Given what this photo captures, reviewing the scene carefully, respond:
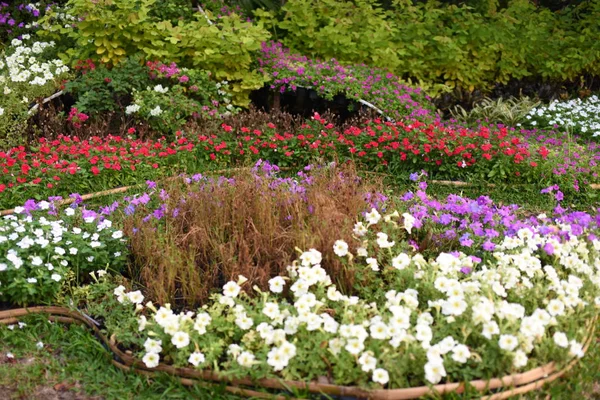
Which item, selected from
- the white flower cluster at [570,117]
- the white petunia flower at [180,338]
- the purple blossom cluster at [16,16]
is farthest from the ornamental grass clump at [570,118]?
the purple blossom cluster at [16,16]

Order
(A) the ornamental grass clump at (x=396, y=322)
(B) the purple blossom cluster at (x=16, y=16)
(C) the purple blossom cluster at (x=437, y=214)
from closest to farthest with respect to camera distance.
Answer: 1. (A) the ornamental grass clump at (x=396, y=322)
2. (C) the purple blossom cluster at (x=437, y=214)
3. (B) the purple blossom cluster at (x=16, y=16)

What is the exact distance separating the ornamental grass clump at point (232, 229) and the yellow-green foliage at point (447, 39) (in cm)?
389

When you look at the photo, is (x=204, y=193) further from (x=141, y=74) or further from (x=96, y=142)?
(x=141, y=74)

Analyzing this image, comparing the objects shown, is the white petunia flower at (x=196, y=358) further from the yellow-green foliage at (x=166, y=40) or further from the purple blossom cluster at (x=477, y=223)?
the yellow-green foliage at (x=166, y=40)

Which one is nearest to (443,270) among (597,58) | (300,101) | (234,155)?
(234,155)

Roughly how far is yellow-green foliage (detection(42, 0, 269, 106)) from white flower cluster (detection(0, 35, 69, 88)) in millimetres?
273

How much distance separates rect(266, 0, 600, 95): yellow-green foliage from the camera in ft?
27.7

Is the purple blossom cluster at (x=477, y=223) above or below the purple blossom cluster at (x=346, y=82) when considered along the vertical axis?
above

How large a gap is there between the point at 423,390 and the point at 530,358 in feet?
1.89

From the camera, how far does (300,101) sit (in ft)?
25.1

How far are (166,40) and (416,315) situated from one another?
16.3 ft

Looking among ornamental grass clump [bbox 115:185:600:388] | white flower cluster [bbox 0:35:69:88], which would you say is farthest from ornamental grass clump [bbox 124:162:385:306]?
white flower cluster [bbox 0:35:69:88]

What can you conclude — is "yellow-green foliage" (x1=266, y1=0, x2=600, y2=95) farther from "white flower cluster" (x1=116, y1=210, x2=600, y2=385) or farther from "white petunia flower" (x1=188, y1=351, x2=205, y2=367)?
"white petunia flower" (x1=188, y1=351, x2=205, y2=367)

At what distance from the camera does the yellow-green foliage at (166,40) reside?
278 inches
